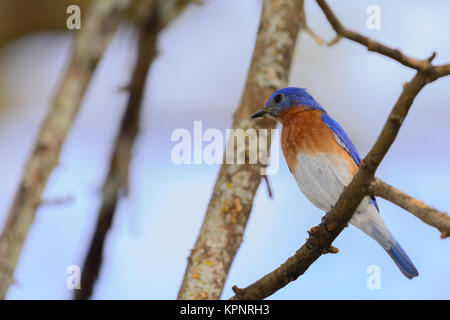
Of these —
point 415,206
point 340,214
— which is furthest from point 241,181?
point 415,206

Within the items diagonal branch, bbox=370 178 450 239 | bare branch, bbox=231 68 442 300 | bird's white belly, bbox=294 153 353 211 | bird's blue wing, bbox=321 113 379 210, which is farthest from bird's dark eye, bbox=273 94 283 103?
diagonal branch, bbox=370 178 450 239

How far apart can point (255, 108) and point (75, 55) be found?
1925mm

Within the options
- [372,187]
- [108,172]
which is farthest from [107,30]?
[372,187]

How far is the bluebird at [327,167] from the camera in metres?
4.62

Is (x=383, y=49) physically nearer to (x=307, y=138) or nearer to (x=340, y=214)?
(x=340, y=214)

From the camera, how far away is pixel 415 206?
3.08m

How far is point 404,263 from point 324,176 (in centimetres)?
85

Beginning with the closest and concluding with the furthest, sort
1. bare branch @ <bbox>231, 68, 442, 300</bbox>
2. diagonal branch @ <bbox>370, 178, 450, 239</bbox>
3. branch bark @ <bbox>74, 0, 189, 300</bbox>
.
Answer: diagonal branch @ <bbox>370, 178, 450, 239</bbox> < bare branch @ <bbox>231, 68, 442, 300</bbox> < branch bark @ <bbox>74, 0, 189, 300</bbox>

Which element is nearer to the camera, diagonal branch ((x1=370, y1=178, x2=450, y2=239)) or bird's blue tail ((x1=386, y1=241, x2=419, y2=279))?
diagonal branch ((x1=370, y1=178, x2=450, y2=239))

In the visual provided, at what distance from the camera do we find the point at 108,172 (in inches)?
242

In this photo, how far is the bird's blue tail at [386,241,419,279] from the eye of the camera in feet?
14.9

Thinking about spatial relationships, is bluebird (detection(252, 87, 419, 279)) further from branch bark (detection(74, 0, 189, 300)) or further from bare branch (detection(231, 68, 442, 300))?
branch bark (detection(74, 0, 189, 300))

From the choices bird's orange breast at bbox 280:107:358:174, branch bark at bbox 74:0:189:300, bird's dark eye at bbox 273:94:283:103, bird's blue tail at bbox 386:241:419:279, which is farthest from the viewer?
branch bark at bbox 74:0:189:300
